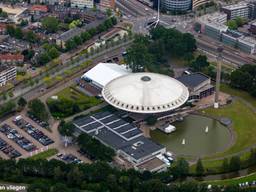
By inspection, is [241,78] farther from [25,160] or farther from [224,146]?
[25,160]

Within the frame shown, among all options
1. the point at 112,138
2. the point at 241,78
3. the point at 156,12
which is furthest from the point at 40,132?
the point at 156,12

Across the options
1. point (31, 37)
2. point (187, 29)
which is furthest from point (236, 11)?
point (31, 37)

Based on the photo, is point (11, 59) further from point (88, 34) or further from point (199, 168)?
point (199, 168)

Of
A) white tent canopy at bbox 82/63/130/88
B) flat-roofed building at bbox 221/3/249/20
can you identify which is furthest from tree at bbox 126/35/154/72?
flat-roofed building at bbox 221/3/249/20

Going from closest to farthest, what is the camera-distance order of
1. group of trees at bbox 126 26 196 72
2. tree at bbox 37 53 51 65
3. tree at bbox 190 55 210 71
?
group of trees at bbox 126 26 196 72 → tree at bbox 190 55 210 71 → tree at bbox 37 53 51 65

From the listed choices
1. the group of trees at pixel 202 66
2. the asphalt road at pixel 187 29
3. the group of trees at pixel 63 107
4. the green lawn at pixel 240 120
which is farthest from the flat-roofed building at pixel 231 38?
the group of trees at pixel 63 107

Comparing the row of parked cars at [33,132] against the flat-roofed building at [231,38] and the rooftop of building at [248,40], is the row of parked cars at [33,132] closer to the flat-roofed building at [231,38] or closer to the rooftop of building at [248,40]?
the flat-roofed building at [231,38]

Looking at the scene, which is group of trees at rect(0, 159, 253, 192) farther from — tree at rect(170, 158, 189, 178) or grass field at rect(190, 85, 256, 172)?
grass field at rect(190, 85, 256, 172)
